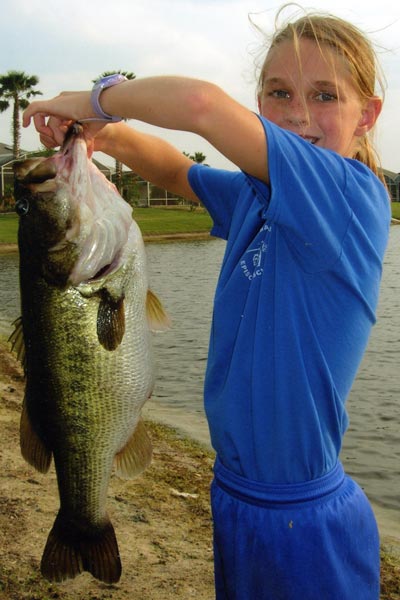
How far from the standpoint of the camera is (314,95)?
2.48 meters

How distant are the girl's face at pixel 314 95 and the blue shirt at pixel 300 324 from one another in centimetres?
28

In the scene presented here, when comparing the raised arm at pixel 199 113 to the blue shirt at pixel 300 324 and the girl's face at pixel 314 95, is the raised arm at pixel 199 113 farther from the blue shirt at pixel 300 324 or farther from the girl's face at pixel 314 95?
the girl's face at pixel 314 95

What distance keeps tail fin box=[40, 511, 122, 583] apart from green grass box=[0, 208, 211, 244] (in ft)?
102

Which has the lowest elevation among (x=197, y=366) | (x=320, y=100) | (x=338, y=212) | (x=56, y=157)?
(x=197, y=366)

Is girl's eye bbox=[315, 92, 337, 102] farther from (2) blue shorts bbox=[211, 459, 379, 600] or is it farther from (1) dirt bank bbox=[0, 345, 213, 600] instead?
(1) dirt bank bbox=[0, 345, 213, 600]

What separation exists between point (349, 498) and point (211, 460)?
4273mm

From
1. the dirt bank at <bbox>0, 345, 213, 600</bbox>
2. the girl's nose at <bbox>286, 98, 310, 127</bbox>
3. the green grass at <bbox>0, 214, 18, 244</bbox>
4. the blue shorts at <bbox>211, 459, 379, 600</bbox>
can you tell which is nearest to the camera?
the blue shorts at <bbox>211, 459, 379, 600</bbox>

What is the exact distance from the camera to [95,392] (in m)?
2.49

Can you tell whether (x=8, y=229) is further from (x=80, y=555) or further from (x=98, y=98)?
(x=98, y=98)

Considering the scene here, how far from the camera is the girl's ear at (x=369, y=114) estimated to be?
267 centimetres

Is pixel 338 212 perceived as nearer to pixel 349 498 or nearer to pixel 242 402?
pixel 242 402

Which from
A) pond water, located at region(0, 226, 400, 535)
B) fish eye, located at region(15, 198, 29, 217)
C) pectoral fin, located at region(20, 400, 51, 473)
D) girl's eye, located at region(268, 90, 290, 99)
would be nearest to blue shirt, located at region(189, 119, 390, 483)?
girl's eye, located at region(268, 90, 290, 99)

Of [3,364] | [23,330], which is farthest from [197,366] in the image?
[23,330]

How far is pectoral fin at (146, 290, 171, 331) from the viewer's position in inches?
102
